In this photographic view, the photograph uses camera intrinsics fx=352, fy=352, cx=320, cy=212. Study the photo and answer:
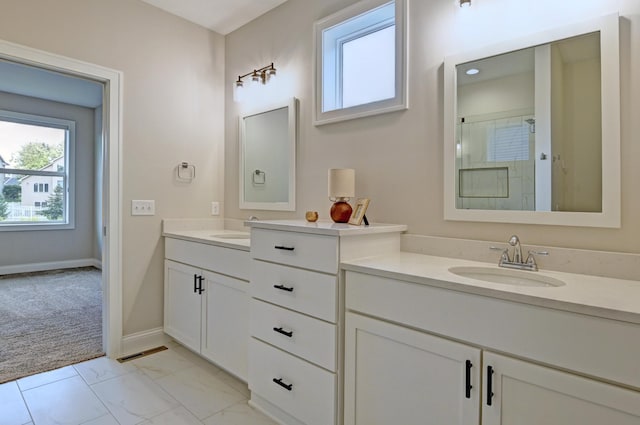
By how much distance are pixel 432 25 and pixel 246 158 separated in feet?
5.62

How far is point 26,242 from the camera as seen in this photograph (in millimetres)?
5199

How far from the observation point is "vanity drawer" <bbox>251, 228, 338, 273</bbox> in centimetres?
154

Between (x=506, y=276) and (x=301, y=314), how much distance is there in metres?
0.92

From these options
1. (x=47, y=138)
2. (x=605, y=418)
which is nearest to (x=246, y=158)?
(x=605, y=418)

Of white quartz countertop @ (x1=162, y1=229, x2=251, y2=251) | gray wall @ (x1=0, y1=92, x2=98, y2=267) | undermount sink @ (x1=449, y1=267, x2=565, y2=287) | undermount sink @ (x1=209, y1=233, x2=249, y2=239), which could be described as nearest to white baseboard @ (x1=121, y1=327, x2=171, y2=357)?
white quartz countertop @ (x1=162, y1=229, x2=251, y2=251)

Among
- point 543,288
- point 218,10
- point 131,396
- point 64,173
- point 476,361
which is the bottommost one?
point 131,396

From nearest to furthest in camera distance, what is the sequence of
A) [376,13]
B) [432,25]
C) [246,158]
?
[432,25] → [376,13] → [246,158]

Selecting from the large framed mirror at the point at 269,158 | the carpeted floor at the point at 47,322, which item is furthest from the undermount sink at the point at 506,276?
the carpeted floor at the point at 47,322

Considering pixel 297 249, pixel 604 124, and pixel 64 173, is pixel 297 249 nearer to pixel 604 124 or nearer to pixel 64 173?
pixel 604 124

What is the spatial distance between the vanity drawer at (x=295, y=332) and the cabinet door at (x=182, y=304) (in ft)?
2.35

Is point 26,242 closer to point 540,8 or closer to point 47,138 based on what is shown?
point 47,138

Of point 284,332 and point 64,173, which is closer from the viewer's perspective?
point 284,332

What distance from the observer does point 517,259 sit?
1.52 m

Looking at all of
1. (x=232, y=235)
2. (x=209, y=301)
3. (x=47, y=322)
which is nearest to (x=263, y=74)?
(x=232, y=235)
